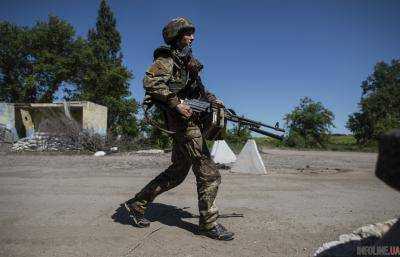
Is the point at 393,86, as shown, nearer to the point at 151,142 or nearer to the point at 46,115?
the point at 151,142

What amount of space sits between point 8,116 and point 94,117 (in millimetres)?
6658

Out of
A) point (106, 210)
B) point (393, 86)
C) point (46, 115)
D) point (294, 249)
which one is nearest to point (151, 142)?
point (46, 115)

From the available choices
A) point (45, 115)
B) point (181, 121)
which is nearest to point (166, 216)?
point (181, 121)

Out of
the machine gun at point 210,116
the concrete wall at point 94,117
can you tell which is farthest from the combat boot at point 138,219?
the concrete wall at point 94,117

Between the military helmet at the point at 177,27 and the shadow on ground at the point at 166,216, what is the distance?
2.01 m

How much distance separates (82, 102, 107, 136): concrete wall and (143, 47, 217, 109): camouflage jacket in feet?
67.2

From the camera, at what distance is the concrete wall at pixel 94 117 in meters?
24.6

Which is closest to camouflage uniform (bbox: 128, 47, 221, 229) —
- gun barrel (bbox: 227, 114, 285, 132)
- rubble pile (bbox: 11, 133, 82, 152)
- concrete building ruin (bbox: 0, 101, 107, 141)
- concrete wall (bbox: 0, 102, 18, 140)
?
gun barrel (bbox: 227, 114, 285, 132)

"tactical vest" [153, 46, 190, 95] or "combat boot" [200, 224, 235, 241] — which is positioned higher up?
"tactical vest" [153, 46, 190, 95]

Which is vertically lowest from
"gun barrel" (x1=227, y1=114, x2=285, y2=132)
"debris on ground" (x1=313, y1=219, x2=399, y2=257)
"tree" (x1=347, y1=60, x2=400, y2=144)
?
"debris on ground" (x1=313, y1=219, x2=399, y2=257)

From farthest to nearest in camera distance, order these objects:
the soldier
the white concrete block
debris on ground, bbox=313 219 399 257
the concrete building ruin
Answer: the concrete building ruin
the white concrete block
the soldier
debris on ground, bbox=313 219 399 257

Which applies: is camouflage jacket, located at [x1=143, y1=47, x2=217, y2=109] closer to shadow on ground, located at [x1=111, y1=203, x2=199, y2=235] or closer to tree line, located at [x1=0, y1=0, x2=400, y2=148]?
shadow on ground, located at [x1=111, y1=203, x2=199, y2=235]

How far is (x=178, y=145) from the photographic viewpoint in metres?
3.72

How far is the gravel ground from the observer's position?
3219mm
